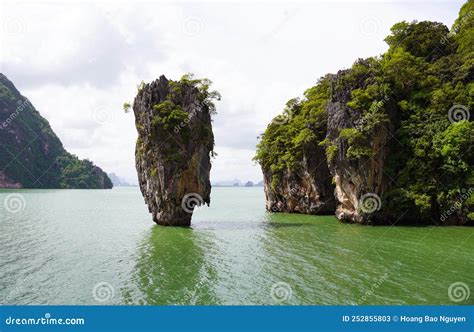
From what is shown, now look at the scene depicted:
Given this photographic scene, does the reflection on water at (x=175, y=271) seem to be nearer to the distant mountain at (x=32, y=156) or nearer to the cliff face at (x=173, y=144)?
the cliff face at (x=173, y=144)

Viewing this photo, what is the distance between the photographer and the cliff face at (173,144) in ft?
92.5

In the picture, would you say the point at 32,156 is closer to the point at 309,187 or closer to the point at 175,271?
the point at 309,187

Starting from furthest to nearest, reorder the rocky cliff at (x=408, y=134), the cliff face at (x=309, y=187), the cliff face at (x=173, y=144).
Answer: the cliff face at (x=309, y=187)
the cliff face at (x=173, y=144)
the rocky cliff at (x=408, y=134)

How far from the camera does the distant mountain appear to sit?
380 feet

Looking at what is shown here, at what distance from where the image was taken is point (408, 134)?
3003 centimetres

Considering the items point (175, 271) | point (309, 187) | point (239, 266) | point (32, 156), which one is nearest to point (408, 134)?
point (309, 187)

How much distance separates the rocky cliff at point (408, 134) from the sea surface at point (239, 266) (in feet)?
8.14

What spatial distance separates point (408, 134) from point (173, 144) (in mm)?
20352

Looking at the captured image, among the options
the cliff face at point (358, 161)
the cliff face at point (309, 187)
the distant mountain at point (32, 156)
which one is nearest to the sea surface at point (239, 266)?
the cliff face at point (358, 161)

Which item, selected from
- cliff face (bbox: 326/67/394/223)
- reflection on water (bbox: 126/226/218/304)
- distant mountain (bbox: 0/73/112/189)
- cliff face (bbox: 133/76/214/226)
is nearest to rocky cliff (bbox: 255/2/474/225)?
cliff face (bbox: 326/67/394/223)

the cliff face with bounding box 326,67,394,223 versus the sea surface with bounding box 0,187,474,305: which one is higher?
the cliff face with bounding box 326,67,394,223

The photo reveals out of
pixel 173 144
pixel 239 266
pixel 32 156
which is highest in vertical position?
pixel 32 156

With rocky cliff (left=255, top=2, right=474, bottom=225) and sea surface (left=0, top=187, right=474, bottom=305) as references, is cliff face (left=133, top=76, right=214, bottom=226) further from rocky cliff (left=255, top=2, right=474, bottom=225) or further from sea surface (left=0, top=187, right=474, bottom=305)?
rocky cliff (left=255, top=2, right=474, bottom=225)

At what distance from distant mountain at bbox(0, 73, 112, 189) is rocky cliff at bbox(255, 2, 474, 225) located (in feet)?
364
